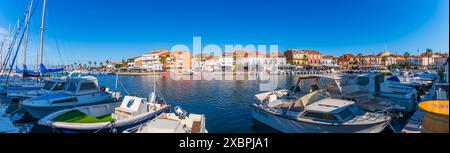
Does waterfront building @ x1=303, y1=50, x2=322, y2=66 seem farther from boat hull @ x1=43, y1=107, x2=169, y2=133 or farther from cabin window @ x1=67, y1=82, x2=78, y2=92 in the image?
boat hull @ x1=43, y1=107, x2=169, y2=133

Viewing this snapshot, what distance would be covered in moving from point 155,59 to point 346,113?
72371 mm

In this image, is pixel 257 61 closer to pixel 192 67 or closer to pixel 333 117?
pixel 192 67

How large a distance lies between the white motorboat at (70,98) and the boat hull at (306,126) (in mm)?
6910

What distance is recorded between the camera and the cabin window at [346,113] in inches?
239

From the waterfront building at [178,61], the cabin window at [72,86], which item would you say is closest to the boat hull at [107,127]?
the cabin window at [72,86]

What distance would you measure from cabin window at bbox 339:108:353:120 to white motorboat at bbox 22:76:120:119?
9.04m

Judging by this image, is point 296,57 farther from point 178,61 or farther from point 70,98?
point 70,98

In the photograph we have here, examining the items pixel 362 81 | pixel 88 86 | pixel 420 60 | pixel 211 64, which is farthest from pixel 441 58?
pixel 211 64

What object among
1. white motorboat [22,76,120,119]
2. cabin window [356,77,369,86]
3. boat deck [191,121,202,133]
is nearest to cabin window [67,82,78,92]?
white motorboat [22,76,120,119]

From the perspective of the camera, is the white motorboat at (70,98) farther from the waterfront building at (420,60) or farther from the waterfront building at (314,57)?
the waterfront building at (314,57)

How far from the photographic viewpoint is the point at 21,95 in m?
13.1
